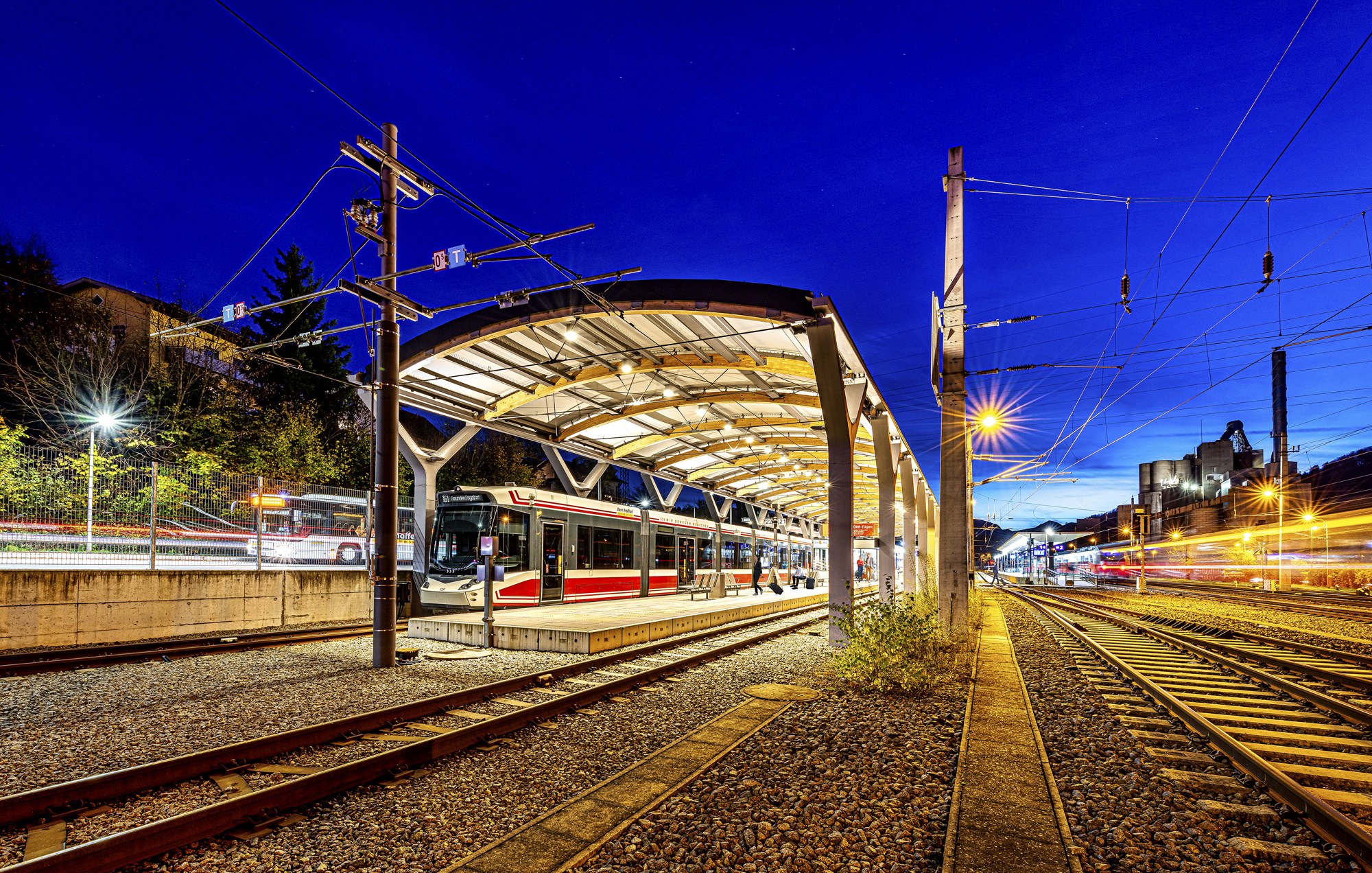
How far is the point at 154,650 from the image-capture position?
36.3 feet

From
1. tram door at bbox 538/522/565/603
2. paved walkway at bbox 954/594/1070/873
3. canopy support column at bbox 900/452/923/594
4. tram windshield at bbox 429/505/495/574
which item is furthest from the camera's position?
canopy support column at bbox 900/452/923/594

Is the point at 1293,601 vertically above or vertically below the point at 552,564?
below

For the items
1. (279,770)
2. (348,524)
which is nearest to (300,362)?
(348,524)

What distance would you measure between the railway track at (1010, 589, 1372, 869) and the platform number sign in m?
10.4

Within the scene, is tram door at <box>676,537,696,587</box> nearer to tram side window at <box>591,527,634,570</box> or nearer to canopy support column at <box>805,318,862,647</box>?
tram side window at <box>591,527,634,570</box>

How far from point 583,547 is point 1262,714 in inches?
557

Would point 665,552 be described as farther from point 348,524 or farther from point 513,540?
point 348,524

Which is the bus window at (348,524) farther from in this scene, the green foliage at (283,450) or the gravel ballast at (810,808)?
the gravel ballast at (810,808)

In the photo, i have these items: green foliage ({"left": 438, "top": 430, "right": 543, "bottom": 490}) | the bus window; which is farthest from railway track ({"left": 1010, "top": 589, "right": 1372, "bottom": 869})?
green foliage ({"left": 438, "top": 430, "right": 543, "bottom": 490})

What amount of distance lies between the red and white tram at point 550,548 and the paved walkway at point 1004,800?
10.1 meters

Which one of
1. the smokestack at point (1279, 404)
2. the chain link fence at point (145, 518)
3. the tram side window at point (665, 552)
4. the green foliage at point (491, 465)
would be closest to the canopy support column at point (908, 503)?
the tram side window at point (665, 552)

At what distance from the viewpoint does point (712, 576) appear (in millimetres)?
25109

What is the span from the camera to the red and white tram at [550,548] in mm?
15461

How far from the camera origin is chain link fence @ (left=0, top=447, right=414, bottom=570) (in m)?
12.3
